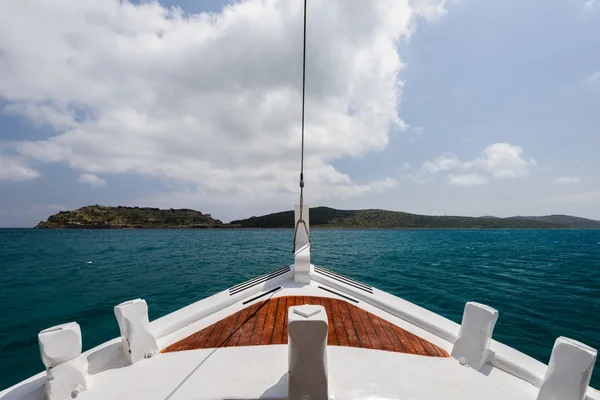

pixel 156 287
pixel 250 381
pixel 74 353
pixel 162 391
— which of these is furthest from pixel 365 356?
pixel 156 287

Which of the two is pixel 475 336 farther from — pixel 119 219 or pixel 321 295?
pixel 119 219

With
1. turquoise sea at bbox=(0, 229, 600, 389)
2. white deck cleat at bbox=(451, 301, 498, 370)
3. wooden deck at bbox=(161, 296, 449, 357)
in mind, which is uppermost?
white deck cleat at bbox=(451, 301, 498, 370)

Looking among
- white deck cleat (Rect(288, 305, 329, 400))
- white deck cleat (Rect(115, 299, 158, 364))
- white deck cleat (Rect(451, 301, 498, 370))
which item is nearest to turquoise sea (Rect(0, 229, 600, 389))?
white deck cleat (Rect(115, 299, 158, 364))

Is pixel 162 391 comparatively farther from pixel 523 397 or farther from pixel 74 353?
pixel 523 397

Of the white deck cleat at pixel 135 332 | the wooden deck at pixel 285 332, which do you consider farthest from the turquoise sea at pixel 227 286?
the wooden deck at pixel 285 332

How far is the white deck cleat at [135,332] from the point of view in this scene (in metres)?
3.67

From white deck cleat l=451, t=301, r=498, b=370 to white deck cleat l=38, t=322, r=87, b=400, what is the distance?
504 centimetres

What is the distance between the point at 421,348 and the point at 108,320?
425 inches

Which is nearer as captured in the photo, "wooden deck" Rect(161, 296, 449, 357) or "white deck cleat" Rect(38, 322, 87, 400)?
"white deck cleat" Rect(38, 322, 87, 400)

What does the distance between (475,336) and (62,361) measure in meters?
5.32

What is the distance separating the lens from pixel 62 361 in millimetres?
2959

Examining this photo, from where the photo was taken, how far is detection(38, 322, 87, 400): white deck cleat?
9.47ft

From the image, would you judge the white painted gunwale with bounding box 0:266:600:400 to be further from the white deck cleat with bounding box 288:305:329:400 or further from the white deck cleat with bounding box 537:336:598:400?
the white deck cleat with bounding box 288:305:329:400

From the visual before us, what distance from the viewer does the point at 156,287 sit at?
15078 millimetres
